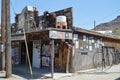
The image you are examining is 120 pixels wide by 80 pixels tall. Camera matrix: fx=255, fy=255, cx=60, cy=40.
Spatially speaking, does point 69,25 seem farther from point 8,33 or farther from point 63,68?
point 8,33

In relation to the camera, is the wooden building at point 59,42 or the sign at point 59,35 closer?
the sign at point 59,35

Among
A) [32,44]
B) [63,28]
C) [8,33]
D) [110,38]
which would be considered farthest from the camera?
[110,38]

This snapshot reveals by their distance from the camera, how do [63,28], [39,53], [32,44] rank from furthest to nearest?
[32,44], [39,53], [63,28]

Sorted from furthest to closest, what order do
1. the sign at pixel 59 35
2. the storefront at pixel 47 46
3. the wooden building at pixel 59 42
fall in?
1. the wooden building at pixel 59 42
2. the storefront at pixel 47 46
3. the sign at pixel 59 35

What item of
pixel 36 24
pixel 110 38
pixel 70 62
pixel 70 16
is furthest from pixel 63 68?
pixel 110 38

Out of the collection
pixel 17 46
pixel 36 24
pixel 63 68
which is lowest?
pixel 63 68

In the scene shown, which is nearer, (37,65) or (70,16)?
(70,16)

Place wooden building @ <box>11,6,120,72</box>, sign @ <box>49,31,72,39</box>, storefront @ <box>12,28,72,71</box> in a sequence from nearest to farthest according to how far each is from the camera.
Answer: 1. sign @ <box>49,31,72,39</box>
2. storefront @ <box>12,28,72,71</box>
3. wooden building @ <box>11,6,120,72</box>

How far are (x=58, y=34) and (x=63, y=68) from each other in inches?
124

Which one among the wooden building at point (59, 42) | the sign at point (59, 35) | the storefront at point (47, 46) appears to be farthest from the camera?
the wooden building at point (59, 42)

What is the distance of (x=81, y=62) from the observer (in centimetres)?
1866

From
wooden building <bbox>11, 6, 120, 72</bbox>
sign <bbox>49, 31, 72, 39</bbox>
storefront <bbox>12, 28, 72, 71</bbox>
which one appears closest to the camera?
sign <bbox>49, 31, 72, 39</bbox>

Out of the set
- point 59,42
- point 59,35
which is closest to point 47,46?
point 59,42

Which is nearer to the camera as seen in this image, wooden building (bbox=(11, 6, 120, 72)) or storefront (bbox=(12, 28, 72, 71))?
storefront (bbox=(12, 28, 72, 71))
